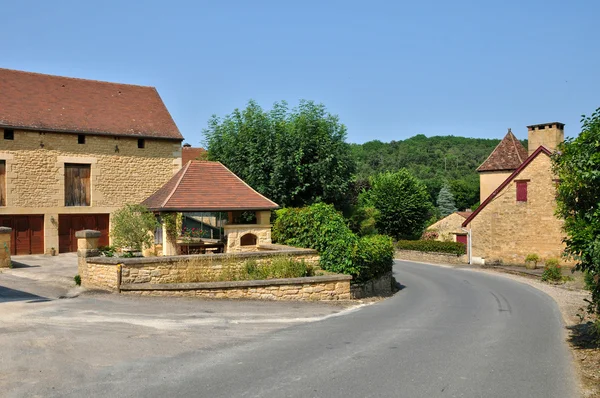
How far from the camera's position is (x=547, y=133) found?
37312 millimetres

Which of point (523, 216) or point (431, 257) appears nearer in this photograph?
point (523, 216)

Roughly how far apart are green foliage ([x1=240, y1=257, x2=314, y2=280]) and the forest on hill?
2274 inches

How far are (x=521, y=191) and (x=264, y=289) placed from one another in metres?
23.6

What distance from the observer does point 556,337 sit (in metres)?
11.6

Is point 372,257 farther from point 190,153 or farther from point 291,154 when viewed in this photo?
point 190,153

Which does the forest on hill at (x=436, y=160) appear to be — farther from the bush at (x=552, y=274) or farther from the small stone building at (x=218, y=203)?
the small stone building at (x=218, y=203)

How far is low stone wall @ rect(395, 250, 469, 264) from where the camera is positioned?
1496 inches

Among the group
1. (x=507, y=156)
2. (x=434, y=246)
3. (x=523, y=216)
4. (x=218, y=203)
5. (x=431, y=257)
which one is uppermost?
(x=507, y=156)

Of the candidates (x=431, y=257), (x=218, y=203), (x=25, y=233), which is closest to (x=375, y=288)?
(x=218, y=203)

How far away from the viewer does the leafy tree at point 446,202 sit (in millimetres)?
78688

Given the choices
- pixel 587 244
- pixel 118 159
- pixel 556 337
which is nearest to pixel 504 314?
pixel 556 337

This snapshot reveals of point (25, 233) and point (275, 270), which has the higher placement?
point (25, 233)

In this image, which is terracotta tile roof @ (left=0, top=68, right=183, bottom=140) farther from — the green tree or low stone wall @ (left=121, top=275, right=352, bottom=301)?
the green tree

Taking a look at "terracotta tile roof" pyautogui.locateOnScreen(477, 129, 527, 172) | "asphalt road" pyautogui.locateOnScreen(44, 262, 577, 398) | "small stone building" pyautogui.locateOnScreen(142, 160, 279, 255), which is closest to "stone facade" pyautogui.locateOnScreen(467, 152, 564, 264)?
"terracotta tile roof" pyautogui.locateOnScreen(477, 129, 527, 172)
